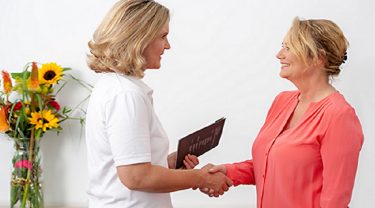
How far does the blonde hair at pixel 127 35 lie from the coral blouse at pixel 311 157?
22.2 inches

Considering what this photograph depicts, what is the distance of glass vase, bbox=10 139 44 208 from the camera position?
2396mm

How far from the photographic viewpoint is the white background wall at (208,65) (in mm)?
2439

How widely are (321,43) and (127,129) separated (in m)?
0.72

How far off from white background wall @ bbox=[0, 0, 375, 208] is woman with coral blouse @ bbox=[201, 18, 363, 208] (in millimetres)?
590

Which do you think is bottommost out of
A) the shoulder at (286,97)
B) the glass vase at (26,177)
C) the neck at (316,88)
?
the glass vase at (26,177)

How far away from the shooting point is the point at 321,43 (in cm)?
176

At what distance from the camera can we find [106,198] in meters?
1.55

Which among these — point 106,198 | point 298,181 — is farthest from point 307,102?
point 106,198

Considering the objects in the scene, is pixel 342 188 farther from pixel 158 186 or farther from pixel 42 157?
pixel 42 157

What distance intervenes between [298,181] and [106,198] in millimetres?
612

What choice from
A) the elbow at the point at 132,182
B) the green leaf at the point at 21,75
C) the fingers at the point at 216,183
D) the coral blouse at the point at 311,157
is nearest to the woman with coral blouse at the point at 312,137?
the coral blouse at the point at 311,157

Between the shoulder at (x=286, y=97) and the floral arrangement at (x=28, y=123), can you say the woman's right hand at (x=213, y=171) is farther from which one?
the floral arrangement at (x=28, y=123)

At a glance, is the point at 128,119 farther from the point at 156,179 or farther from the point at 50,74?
the point at 50,74

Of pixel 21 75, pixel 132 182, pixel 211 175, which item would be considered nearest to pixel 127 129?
pixel 132 182
